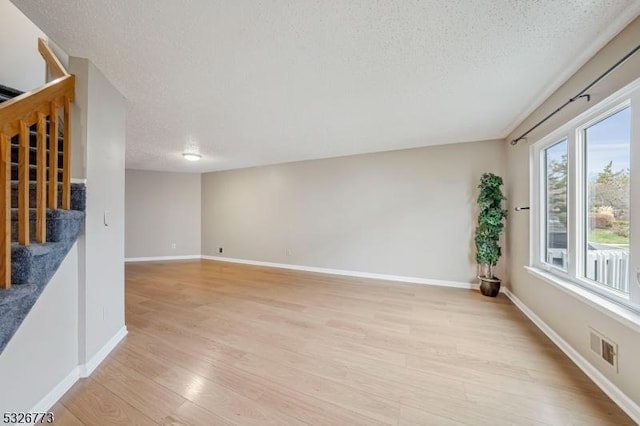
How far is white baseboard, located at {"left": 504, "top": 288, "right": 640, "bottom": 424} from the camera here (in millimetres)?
1465

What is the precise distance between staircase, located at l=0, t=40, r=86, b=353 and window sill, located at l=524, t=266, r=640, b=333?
10.7 feet

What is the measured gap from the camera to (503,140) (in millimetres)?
3775

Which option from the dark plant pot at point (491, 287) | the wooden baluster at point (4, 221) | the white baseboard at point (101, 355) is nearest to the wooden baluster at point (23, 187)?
the wooden baluster at point (4, 221)

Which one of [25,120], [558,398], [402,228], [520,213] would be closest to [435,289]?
[402,228]

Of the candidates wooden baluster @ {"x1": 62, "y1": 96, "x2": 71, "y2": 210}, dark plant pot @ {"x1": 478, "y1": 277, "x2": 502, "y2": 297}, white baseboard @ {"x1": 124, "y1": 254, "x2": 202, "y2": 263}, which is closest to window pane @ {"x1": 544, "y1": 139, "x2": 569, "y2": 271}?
dark plant pot @ {"x1": 478, "y1": 277, "x2": 502, "y2": 297}

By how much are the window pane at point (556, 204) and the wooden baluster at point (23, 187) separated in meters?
4.03

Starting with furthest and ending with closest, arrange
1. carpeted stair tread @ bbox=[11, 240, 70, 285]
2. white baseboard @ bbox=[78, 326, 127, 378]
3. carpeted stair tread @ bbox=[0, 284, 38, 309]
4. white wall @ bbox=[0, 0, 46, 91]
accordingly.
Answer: white wall @ bbox=[0, 0, 46, 91] → white baseboard @ bbox=[78, 326, 127, 378] → carpeted stair tread @ bbox=[11, 240, 70, 285] → carpeted stair tread @ bbox=[0, 284, 38, 309]

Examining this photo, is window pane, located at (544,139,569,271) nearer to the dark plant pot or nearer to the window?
the window

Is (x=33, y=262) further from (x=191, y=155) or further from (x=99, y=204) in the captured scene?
(x=191, y=155)

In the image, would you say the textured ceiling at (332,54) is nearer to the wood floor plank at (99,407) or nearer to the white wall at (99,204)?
the white wall at (99,204)

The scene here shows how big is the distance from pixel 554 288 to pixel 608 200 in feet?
3.16

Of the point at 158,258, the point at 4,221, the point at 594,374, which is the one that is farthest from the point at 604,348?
the point at 158,258

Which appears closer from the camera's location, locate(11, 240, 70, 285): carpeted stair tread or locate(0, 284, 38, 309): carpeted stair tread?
locate(0, 284, 38, 309): carpeted stair tread

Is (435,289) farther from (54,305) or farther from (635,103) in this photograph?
(54,305)
